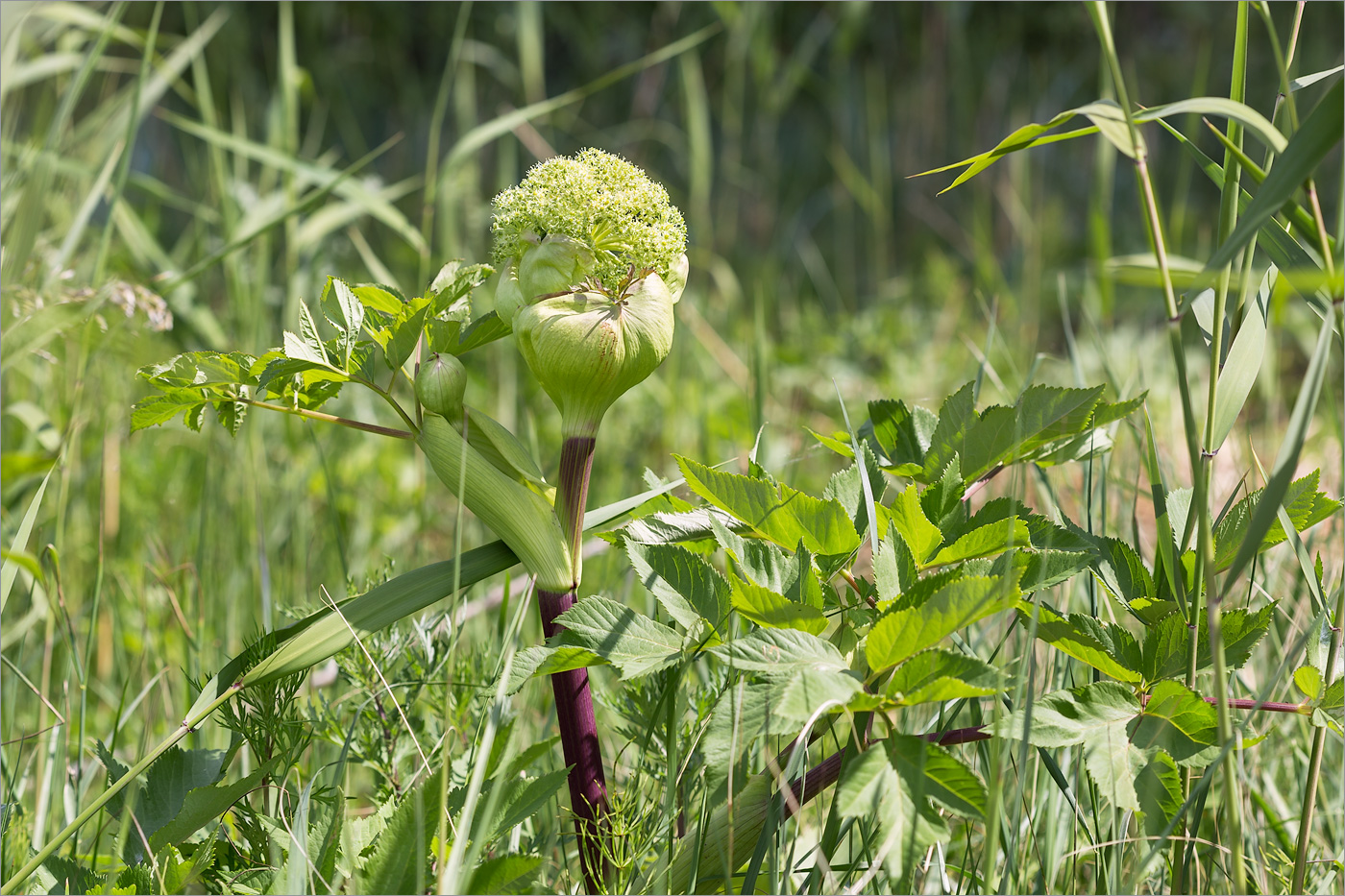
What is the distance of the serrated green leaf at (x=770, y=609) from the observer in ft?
1.92

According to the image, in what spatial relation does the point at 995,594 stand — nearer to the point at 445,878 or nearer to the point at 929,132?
the point at 445,878

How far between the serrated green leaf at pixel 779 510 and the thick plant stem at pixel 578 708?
0.08 meters

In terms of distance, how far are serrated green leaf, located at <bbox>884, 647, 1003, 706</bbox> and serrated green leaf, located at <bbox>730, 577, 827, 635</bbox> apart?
0.06 metres

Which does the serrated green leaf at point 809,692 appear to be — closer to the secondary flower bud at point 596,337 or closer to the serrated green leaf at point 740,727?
the serrated green leaf at point 740,727

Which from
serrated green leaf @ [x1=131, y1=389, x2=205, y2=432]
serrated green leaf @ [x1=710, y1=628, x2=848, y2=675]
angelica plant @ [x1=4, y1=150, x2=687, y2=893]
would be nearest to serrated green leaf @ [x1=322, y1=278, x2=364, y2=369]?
angelica plant @ [x1=4, y1=150, x2=687, y2=893]

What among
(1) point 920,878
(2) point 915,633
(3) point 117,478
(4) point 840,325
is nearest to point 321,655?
(2) point 915,633

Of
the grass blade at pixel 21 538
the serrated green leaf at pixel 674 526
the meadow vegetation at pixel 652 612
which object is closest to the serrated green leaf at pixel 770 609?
the meadow vegetation at pixel 652 612

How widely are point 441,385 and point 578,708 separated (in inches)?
10.0

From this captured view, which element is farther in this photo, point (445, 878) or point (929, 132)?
point (929, 132)

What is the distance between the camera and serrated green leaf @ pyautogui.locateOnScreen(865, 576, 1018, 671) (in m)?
0.56

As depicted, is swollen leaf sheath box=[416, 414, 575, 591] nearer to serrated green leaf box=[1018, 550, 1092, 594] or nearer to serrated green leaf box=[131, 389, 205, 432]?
serrated green leaf box=[131, 389, 205, 432]

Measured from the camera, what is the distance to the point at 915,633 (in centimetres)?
58

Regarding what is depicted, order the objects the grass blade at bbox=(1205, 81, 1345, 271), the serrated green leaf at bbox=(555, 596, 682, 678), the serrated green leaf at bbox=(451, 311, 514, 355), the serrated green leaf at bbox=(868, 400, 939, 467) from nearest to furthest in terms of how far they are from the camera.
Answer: the grass blade at bbox=(1205, 81, 1345, 271), the serrated green leaf at bbox=(555, 596, 682, 678), the serrated green leaf at bbox=(451, 311, 514, 355), the serrated green leaf at bbox=(868, 400, 939, 467)

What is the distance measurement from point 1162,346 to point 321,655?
2.74 m
